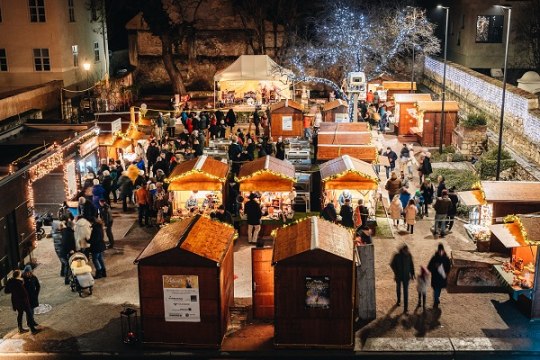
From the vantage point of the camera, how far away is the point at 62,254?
52.2ft

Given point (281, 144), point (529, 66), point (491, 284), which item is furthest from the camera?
point (529, 66)

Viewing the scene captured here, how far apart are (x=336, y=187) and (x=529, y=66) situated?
3521cm

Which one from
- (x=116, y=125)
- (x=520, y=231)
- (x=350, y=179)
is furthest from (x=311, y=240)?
(x=116, y=125)

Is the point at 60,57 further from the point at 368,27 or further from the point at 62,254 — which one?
the point at 62,254

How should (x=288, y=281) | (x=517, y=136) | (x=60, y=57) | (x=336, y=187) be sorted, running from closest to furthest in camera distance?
(x=288, y=281) → (x=336, y=187) → (x=517, y=136) → (x=60, y=57)

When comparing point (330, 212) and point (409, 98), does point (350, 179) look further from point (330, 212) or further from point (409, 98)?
point (409, 98)

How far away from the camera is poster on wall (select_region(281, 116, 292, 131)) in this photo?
29.8 m

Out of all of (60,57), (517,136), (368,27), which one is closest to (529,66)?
(368,27)

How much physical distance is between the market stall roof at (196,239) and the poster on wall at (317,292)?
5.60 ft

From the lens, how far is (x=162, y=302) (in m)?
12.5

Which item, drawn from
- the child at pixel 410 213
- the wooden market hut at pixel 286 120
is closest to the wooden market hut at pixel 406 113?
the wooden market hut at pixel 286 120

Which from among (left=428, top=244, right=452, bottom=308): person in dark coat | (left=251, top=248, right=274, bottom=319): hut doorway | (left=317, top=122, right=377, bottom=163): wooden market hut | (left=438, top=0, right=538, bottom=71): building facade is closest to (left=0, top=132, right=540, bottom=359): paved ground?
(left=251, top=248, right=274, bottom=319): hut doorway

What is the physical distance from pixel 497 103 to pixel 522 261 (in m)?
16.7

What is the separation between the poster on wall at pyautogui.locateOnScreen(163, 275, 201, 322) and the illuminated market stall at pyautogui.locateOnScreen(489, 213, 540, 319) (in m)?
6.48
